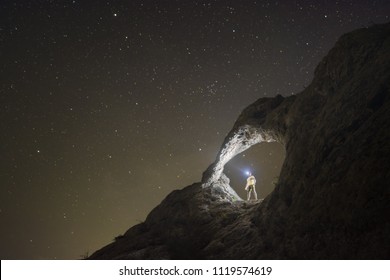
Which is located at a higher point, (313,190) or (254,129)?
(254,129)

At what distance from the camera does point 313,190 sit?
10.5 meters

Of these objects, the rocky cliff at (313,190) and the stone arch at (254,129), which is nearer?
the rocky cliff at (313,190)

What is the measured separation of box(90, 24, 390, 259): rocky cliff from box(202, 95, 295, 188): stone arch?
74 mm

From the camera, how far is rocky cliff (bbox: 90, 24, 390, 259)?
819cm

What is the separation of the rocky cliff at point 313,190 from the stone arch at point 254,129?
0.24 feet

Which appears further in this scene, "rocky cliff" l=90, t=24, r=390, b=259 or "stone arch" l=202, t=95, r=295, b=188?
"stone arch" l=202, t=95, r=295, b=188

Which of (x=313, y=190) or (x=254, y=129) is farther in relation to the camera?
(x=254, y=129)

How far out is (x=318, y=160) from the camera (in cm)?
1113

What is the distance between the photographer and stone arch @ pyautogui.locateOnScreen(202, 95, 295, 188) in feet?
55.3

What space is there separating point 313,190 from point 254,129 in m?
8.55

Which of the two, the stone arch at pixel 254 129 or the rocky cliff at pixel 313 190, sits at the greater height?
the stone arch at pixel 254 129

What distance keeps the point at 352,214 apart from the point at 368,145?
223cm

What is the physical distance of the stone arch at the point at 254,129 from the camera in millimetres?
16844

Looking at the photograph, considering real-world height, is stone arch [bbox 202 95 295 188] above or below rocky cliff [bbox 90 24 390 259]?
above
